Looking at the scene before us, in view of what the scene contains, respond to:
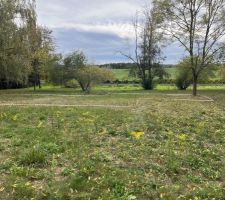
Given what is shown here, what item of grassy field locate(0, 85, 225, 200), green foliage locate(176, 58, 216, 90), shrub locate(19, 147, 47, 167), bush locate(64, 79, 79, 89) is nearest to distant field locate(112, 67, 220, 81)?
green foliage locate(176, 58, 216, 90)

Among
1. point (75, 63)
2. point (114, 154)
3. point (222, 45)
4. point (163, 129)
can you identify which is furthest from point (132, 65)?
point (114, 154)

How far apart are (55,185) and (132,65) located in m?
39.2

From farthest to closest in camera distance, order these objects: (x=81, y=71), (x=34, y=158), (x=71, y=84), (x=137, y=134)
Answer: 1. (x=71, y=84)
2. (x=81, y=71)
3. (x=137, y=134)
4. (x=34, y=158)

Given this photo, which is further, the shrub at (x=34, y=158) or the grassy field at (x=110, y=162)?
the shrub at (x=34, y=158)

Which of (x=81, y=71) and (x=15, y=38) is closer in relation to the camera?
(x=15, y=38)

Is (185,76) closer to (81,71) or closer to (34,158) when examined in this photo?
(81,71)

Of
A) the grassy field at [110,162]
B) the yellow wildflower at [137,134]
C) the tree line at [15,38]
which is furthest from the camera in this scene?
the tree line at [15,38]

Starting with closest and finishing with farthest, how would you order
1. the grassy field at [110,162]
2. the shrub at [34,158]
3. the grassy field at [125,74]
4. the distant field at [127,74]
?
the grassy field at [110,162] < the shrub at [34,158] < the distant field at [127,74] < the grassy field at [125,74]

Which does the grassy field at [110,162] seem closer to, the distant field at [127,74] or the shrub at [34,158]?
the shrub at [34,158]

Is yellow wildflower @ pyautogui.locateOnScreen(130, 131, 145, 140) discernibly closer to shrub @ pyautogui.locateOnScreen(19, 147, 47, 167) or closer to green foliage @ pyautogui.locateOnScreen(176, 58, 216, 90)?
shrub @ pyautogui.locateOnScreen(19, 147, 47, 167)

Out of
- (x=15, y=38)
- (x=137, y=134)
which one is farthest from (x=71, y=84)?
(x=137, y=134)

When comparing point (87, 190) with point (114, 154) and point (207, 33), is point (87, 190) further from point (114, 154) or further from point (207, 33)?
point (207, 33)

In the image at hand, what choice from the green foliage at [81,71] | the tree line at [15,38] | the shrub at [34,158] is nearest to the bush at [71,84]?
the green foliage at [81,71]

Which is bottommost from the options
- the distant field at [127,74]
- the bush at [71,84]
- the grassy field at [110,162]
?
the grassy field at [110,162]
